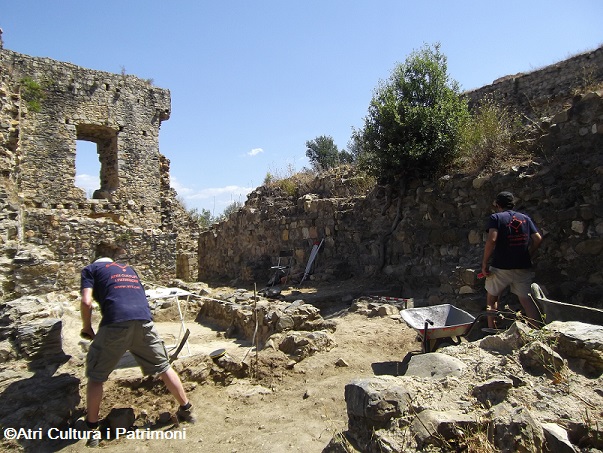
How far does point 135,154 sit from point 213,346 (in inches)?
531

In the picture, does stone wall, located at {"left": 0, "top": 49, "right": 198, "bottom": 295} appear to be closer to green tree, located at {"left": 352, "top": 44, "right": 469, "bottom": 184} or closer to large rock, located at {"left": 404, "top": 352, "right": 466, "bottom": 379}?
green tree, located at {"left": 352, "top": 44, "right": 469, "bottom": 184}

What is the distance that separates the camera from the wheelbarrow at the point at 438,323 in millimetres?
4770

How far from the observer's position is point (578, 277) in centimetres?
589

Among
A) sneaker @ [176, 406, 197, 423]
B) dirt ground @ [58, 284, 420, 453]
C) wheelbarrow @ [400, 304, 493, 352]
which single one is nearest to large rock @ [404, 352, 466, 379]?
dirt ground @ [58, 284, 420, 453]

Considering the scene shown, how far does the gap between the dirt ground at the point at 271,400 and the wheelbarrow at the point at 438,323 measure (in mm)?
641

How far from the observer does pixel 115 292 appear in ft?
13.2

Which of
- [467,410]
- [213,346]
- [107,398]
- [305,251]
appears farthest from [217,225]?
[467,410]

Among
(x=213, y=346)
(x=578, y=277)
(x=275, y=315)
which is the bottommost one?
(x=213, y=346)

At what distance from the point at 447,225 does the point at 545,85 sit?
6.96 m

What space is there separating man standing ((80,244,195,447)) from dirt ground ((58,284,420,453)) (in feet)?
1.06

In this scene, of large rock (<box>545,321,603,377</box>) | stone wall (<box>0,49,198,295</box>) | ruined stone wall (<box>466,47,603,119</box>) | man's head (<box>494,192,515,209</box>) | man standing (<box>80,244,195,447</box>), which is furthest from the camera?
stone wall (<box>0,49,198,295</box>)

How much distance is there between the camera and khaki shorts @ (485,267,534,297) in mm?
5035

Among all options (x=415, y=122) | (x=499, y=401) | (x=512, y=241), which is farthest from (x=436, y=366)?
(x=415, y=122)

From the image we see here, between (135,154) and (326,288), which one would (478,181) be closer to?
(326,288)
